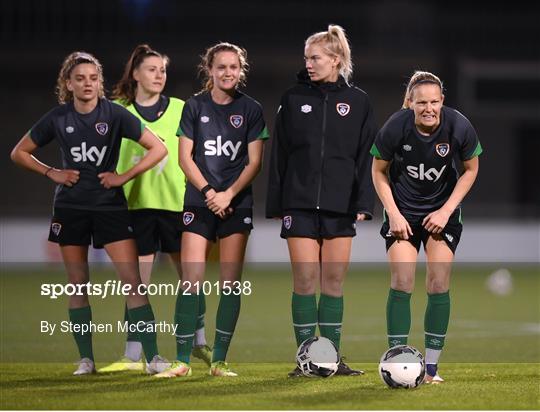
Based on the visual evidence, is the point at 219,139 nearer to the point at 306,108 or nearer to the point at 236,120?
the point at 236,120

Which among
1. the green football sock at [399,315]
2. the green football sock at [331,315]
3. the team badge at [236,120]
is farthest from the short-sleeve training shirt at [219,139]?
the green football sock at [399,315]

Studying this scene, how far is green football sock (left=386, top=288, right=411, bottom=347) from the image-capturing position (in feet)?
22.7

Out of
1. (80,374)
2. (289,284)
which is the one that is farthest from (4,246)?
(80,374)

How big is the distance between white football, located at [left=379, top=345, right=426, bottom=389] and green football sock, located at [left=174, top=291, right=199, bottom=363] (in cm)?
127

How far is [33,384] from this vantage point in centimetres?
686

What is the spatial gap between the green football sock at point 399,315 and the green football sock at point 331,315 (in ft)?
1.28

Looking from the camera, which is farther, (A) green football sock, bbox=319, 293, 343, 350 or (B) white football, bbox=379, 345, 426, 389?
(A) green football sock, bbox=319, 293, 343, 350

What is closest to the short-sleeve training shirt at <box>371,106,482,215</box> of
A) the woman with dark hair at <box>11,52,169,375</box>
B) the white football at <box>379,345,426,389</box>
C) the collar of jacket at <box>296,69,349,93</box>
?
the collar of jacket at <box>296,69,349,93</box>

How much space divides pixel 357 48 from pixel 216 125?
60.4 feet

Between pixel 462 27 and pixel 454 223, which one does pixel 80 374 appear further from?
pixel 462 27

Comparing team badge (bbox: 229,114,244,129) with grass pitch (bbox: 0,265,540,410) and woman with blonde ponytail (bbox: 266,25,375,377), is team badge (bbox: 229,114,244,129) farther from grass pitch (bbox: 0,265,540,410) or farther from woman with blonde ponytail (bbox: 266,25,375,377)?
grass pitch (bbox: 0,265,540,410)

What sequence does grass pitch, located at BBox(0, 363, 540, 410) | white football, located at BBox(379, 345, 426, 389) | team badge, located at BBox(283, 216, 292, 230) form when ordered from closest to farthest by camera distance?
grass pitch, located at BBox(0, 363, 540, 410) < white football, located at BBox(379, 345, 426, 389) < team badge, located at BBox(283, 216, 292, 230)

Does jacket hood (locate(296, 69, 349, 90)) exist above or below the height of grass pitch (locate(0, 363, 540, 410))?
above

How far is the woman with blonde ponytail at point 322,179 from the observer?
7.13 m
